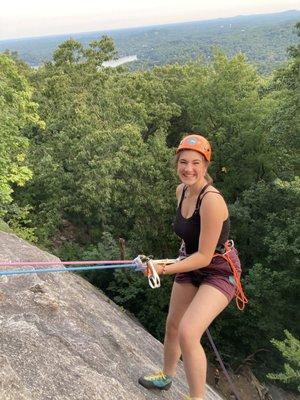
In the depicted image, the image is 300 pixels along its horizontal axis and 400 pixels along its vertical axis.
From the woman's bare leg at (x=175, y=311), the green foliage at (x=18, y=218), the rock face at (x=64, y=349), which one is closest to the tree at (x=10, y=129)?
the green foliage at (x=18, y=218)

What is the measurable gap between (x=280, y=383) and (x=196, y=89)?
56.3 ft

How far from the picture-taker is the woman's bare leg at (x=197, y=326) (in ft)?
13.1

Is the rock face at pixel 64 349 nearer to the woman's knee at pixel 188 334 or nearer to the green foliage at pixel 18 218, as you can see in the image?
the woman's knee at pixel 188 334

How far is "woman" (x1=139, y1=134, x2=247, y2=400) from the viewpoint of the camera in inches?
152

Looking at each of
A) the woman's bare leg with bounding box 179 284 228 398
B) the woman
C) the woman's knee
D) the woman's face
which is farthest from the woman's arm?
the woman's knee

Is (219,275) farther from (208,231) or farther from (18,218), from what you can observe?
(18,218)

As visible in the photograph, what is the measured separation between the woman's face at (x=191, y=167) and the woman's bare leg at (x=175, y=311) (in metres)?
1.13

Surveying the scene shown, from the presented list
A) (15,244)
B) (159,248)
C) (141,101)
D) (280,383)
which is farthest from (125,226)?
(15,244)

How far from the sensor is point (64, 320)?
6.21 m

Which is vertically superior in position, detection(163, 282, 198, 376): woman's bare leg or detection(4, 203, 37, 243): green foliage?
detection(163, 282, 198, 376): woman's bare leg

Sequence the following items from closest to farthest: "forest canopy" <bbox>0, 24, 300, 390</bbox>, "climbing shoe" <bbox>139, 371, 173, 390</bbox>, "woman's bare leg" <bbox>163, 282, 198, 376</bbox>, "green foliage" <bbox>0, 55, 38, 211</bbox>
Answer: "woman's bare leg" <bbox>163, 282, 198, 376</bbox>
"climbing shoe" <bbox>139, 371, 173, 390</bbox>
"green foliage" <bbox>0, 55, 38, 211</bbox>
"forest canopy" <bbox>0, 24, 300, 390</bbox>

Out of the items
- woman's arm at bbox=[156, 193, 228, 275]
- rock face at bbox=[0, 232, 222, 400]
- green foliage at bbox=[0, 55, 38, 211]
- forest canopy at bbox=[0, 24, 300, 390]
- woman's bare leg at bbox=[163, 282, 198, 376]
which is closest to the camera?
woman's arm at bbox=[156, 193, 228, 275]

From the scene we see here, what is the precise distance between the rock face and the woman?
1165mm

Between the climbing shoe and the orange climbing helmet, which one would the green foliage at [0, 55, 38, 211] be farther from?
the orange climbing helmet
